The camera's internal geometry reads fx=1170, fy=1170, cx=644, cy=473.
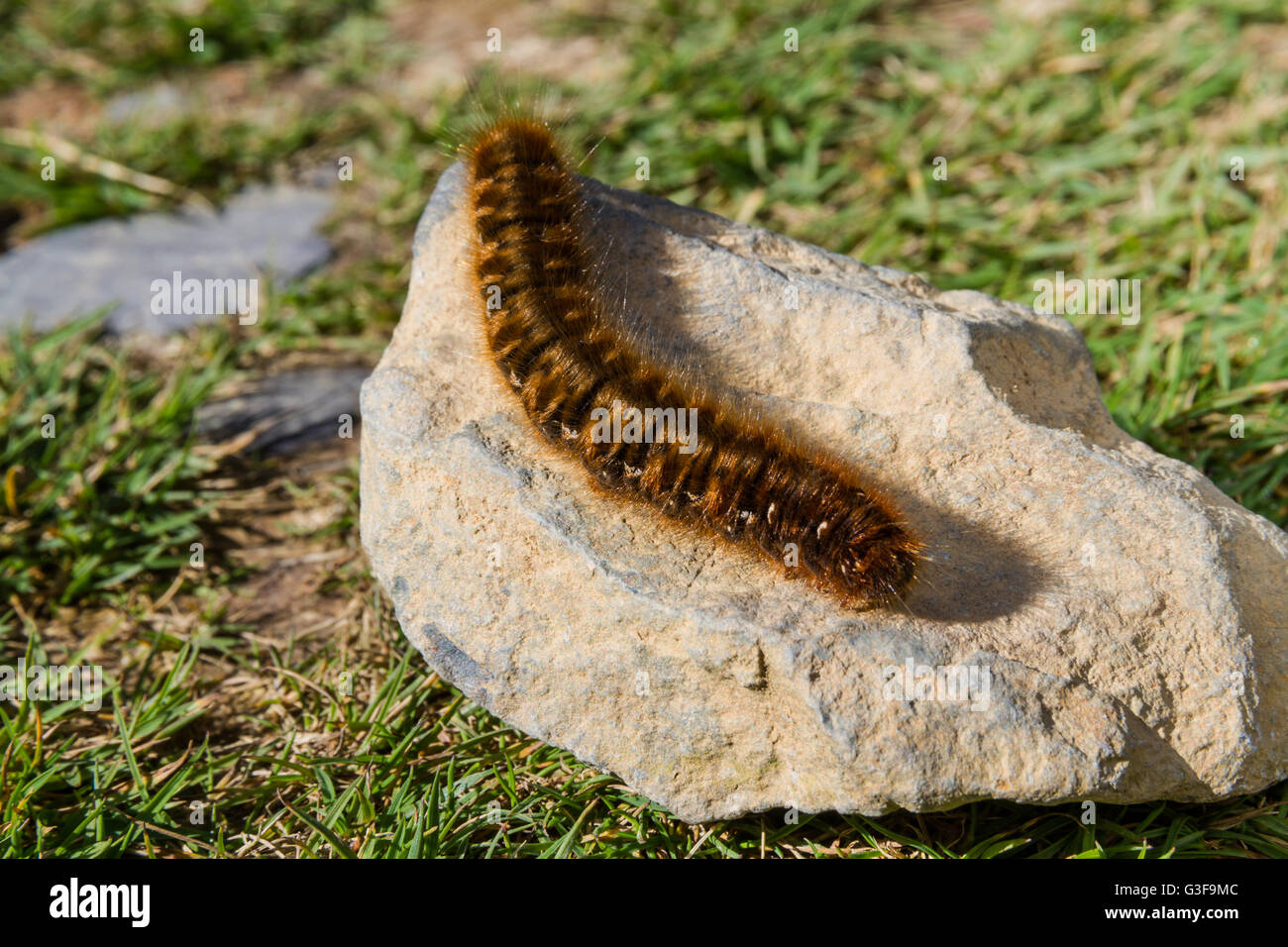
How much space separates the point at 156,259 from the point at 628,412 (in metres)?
4.46

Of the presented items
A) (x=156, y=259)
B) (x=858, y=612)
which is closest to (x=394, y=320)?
(x=156, y=259)

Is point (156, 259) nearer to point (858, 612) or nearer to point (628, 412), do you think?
point (628, 412)

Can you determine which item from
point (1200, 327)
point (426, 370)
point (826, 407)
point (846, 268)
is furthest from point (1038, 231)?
point (426, 370)

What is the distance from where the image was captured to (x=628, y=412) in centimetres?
378

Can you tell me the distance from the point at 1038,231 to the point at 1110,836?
3973 millimetres

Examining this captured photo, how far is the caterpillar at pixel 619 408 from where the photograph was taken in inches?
138

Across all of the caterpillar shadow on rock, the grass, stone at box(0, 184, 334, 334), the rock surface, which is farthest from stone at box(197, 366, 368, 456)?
the caterpillar shadow on rock

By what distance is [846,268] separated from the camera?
464cm

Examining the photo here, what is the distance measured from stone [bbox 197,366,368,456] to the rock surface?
5.85ft

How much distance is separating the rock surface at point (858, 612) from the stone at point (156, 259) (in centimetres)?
297

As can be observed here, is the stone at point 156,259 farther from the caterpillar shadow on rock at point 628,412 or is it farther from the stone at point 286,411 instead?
the caterpillar shadow on rock at point 628,412

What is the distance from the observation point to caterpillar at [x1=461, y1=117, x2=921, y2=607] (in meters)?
3.50

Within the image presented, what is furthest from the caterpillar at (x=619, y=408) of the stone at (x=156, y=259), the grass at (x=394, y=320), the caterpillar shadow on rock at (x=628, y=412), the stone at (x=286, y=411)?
the stone at (x=156, y=259)

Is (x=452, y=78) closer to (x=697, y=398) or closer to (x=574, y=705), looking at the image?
(x=697, y=398)
